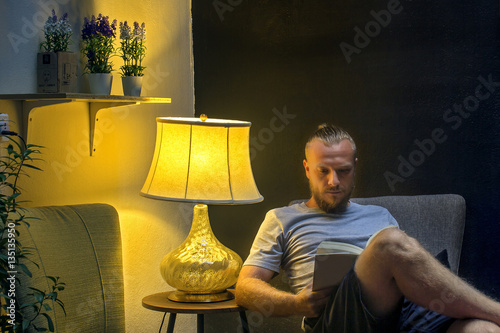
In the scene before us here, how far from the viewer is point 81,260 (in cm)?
225

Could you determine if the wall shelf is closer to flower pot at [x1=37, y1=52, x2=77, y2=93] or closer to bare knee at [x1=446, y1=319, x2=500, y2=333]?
flower pot at [x1=37, y1=52, x2=77, y2=93]

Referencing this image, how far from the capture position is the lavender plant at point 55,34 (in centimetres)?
214

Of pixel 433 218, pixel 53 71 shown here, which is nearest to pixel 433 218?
pixel 433 218

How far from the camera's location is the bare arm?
2047mm

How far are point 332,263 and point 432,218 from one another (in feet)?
2.78

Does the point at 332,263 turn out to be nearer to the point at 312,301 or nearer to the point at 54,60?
the point at 312,301

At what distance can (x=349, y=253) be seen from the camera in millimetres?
1906

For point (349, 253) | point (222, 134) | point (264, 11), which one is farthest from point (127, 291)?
point (264, 11)

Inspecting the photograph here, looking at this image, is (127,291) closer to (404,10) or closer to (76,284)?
(76,284)

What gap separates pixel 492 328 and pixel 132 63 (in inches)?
67.8

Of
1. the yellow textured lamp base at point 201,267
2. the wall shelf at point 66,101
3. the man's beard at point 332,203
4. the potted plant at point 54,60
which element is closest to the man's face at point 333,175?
the man's beard at point 332,203

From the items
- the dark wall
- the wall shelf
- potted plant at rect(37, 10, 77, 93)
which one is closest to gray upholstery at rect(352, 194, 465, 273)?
the dark wall

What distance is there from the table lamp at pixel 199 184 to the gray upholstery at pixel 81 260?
21 centimetres

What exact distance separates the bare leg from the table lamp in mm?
634
